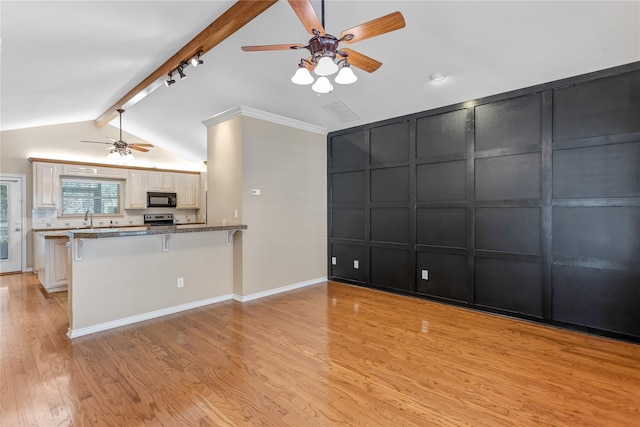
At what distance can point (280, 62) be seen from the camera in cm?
374

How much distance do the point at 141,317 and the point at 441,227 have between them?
13.1 ft

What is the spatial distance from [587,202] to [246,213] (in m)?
4.04

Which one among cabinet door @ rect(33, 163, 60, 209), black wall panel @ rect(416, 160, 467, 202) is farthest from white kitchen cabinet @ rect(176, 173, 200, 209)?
black wall panel @ rect(416, 160, 467, 202)

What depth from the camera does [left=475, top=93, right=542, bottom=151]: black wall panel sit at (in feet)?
11.9

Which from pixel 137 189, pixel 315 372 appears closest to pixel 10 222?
pixel 137 189

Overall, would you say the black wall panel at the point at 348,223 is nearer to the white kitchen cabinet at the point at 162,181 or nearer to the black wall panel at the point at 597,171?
the black wall panel at the point at 597,171

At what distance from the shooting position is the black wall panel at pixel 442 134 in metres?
4.20

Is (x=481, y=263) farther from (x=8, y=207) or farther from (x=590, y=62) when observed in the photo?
(x=8, y=207)

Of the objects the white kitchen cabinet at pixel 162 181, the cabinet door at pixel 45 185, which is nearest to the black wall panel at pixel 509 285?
the white kitchen cabinet at pixel 162 181

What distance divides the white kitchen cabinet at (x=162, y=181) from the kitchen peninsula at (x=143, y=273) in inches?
165

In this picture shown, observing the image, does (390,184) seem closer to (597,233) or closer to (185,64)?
(597,233)

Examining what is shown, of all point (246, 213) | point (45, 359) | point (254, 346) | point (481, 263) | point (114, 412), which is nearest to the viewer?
point (114, 412)

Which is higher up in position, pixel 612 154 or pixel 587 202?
pixel 612 154

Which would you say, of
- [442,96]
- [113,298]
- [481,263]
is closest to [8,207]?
[113,298]
